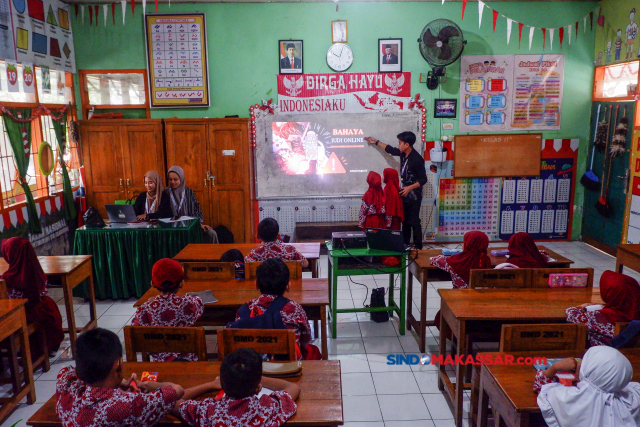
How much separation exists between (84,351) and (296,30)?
5523 mm

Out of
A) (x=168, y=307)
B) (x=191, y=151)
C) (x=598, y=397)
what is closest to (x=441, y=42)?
(x=191, y=151)

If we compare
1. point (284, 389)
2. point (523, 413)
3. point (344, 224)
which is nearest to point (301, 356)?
point (284, 389)

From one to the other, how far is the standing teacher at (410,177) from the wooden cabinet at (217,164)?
5.77ft

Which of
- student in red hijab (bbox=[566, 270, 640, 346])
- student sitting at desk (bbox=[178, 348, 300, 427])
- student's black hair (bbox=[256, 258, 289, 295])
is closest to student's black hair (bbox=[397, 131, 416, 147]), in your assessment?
student in red hijab (bbox=[566, 270, 640, 346])

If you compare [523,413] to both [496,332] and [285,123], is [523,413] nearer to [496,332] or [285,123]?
[496,332]

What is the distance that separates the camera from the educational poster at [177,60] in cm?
627

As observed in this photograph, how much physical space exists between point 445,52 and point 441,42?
151mm

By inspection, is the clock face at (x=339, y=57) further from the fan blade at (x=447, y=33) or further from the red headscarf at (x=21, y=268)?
the red headscarf at (x=21, y=268)

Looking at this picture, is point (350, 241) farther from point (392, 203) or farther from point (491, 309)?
point (491, 309)

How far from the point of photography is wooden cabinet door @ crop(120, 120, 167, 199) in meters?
6.16

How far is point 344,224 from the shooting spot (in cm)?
660

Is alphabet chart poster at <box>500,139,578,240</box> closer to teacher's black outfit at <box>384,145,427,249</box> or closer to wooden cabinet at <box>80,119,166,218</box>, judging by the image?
teacher's black outfit at <box>384,145,427,249</box>

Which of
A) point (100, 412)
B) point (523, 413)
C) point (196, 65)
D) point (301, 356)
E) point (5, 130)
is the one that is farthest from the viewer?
point (196, 65)

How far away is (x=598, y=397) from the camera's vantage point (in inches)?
70.1
